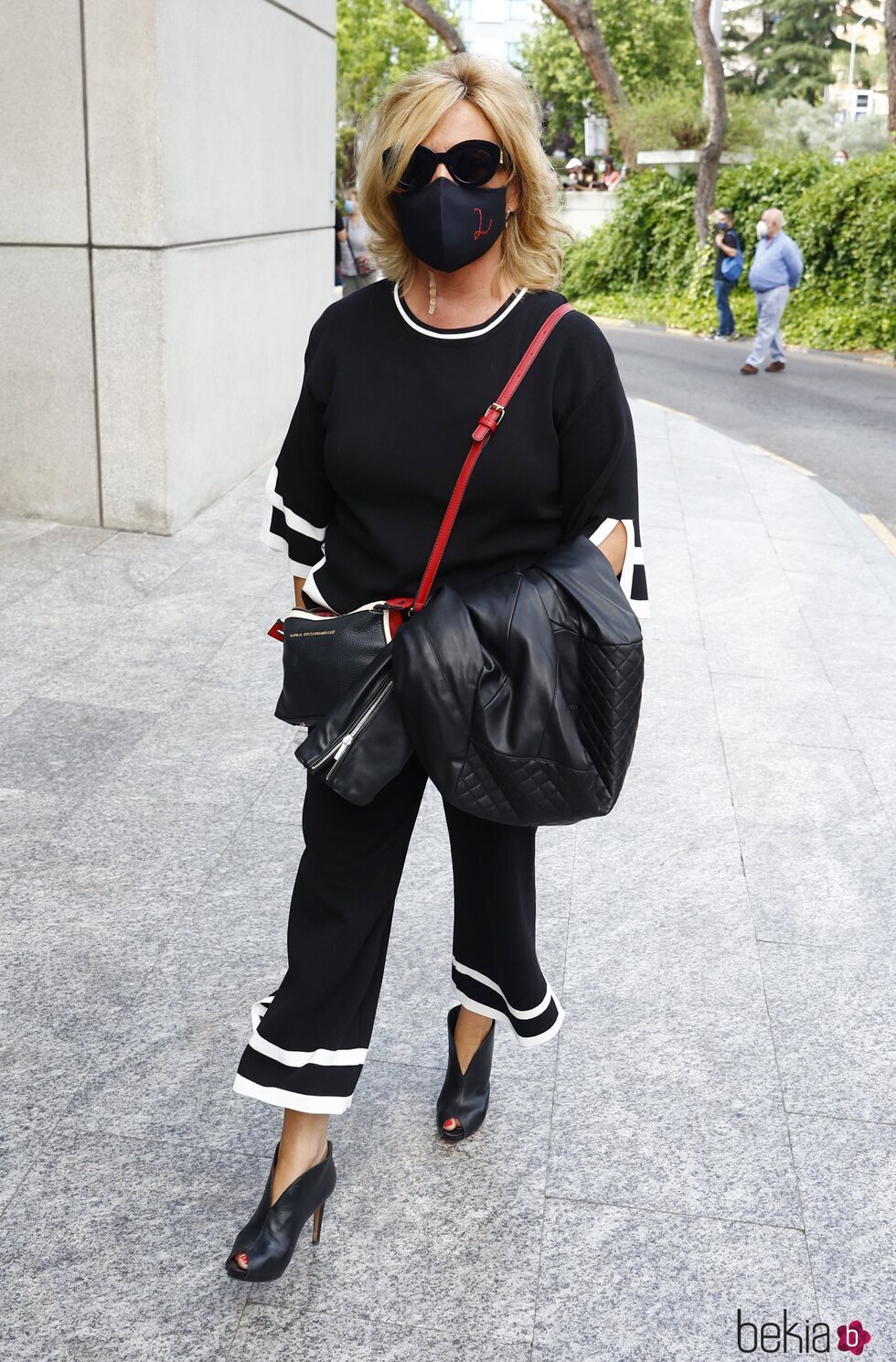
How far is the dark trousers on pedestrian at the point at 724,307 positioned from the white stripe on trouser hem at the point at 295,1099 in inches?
820

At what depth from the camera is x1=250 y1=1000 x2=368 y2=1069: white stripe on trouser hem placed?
2.43 meters

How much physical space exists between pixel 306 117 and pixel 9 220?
3801 millimetres

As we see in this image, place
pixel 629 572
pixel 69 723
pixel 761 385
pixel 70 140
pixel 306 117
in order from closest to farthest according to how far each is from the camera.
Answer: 1. pixel 629 572
2. pixel 69 723
3. pixel 70 140
4. pixel 306 117
5. pixel 761 385

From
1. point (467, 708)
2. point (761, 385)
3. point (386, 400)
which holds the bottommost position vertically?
point (761, 385)

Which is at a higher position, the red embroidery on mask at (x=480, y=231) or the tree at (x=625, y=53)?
the tree at (x=625, y=53)

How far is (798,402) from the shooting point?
1525cm

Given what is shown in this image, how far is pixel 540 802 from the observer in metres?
2.21

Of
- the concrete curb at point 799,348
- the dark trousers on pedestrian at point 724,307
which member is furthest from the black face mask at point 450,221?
the dark trousers on pedestrian at point 724,307

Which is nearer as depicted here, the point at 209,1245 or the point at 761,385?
the point at 209,1245

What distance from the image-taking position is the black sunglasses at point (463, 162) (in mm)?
2229

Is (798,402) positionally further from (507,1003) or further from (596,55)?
(596,55)

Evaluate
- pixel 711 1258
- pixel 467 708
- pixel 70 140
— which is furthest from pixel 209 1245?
pixel 70 140

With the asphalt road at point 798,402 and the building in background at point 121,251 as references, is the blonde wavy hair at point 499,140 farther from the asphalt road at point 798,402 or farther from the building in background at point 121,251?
the asphalt road at point 798,402

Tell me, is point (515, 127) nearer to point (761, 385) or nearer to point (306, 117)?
point (306, 117)
